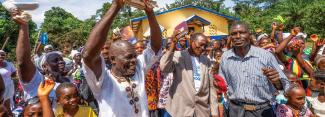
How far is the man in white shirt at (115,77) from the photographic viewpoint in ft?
8.93

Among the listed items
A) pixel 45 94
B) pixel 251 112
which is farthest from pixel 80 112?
pixel 251 112

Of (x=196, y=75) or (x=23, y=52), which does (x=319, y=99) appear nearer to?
(x=196, y=75)

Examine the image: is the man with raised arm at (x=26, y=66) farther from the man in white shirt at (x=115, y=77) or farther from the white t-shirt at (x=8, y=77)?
the white t-shirt at (x=8, y=77)

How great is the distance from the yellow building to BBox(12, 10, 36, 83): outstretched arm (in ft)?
78.0

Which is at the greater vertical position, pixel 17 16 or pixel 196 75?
pixel 17 16

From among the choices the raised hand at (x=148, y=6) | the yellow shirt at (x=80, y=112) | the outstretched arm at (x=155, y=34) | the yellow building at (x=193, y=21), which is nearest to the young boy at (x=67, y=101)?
the yellow shirt at (x=80, y=112)

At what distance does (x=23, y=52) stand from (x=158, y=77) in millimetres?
3480

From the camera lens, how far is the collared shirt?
4.62 m

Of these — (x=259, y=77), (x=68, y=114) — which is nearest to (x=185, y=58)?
(x=259, y=77)

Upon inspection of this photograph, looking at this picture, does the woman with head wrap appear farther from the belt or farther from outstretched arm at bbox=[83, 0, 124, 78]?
outstretched arm at bbox=[83, 0, 124, 78]

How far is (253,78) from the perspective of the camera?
4625 mm

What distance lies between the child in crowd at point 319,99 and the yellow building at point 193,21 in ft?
73.1

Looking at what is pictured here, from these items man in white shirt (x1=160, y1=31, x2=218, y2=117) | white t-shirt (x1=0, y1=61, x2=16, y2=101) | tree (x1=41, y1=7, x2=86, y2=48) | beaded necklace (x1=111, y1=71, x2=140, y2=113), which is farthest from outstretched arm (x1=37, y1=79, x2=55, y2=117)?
tree (x1=41, y1=7, x2=86, y2=48)

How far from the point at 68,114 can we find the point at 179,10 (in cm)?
2629
